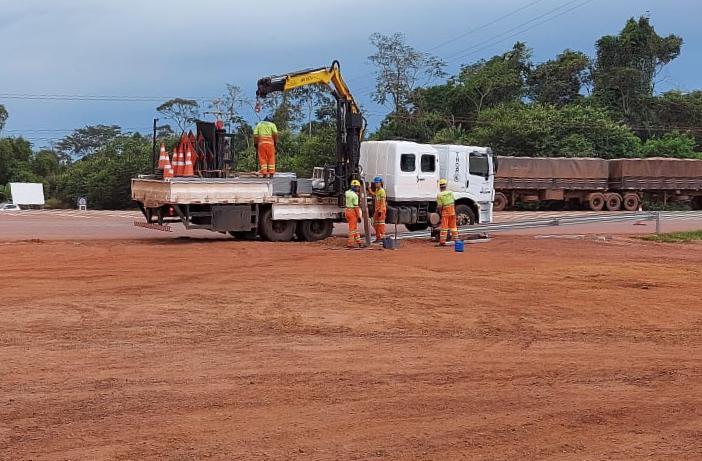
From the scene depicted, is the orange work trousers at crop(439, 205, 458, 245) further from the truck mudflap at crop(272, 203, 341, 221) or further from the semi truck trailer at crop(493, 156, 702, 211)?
the semi truck trailer at crop(493, 156, 702, 211)

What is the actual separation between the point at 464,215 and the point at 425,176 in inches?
75.1

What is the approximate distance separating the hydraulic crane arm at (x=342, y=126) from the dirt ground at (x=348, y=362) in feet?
22.4

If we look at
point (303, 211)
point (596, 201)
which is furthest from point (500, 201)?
point (303, 211)

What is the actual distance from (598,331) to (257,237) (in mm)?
12722

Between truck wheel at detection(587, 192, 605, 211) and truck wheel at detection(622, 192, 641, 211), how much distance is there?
1.19m

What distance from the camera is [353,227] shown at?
19172 mm

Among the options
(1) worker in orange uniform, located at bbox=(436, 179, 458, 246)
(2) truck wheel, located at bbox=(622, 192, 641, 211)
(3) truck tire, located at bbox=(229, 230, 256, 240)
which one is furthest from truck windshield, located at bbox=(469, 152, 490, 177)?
(2) truck wheel, located at bbox=(622, 192, 641, 211)

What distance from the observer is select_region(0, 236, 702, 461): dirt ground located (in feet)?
17.7

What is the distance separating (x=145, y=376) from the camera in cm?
698

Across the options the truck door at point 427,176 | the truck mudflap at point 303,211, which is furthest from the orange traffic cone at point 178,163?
the truck door at point 427,176

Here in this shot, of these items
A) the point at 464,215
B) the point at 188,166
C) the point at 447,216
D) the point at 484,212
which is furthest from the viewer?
the point at 484,212

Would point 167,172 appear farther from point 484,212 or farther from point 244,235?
point 484,212

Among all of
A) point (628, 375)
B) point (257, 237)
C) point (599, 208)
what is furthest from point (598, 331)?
point (599, 208)

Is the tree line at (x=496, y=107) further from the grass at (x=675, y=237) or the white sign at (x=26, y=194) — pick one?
the grass at (x=675, y=237)
